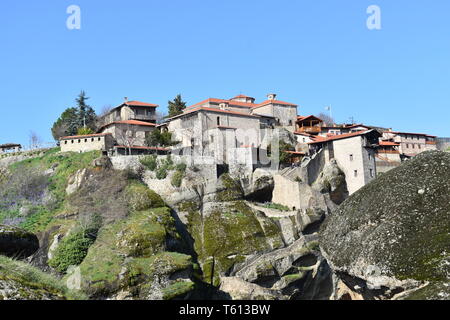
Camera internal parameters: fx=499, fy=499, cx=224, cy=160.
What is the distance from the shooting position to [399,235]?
16312mm

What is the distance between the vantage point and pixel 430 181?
17.3 m

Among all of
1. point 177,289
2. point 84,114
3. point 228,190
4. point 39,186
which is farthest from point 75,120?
point 177,289

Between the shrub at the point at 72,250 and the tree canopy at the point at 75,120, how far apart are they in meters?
30.9

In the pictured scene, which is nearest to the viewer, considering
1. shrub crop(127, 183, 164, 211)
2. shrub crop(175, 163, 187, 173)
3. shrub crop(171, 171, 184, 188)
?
shrub crop(127, 183, 164, 211)

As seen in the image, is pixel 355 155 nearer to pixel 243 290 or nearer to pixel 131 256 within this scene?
pixel 243 290

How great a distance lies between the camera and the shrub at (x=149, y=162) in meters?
55.2

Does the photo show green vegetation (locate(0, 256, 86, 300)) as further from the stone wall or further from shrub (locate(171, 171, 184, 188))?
the stone wall

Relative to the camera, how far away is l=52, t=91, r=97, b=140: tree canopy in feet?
240

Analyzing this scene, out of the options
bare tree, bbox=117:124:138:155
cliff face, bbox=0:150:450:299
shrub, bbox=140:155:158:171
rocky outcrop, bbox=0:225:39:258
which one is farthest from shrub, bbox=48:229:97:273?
rocky outcrop, bbox=0:225:39:258

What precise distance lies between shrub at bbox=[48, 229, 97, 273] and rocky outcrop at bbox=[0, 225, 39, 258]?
110ft

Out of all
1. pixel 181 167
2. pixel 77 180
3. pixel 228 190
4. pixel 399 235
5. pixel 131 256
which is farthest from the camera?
pixel 181 167

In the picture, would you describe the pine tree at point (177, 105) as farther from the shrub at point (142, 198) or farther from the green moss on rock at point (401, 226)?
the green moss on rock at point (401, 226)

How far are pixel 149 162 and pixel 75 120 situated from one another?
2372cm
